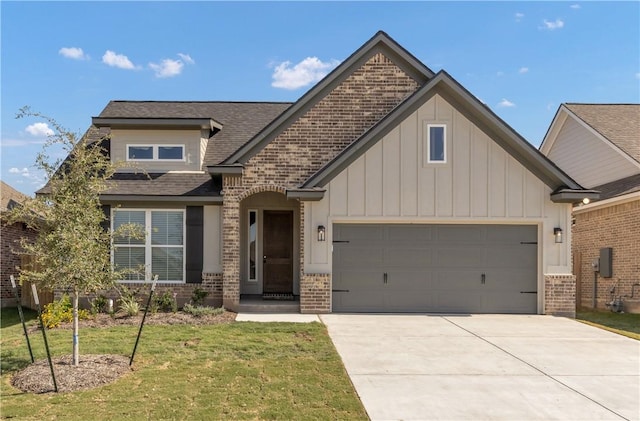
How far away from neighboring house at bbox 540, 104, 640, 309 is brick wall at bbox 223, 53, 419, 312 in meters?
7.45

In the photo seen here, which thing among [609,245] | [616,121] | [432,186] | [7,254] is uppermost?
[616,121]

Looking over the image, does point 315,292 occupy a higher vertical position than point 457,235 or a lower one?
lower

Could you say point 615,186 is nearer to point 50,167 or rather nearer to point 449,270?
point 449,270

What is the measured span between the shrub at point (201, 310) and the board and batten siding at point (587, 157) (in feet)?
44.0

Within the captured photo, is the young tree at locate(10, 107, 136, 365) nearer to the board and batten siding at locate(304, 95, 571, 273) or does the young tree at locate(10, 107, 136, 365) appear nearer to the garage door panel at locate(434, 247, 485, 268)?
the board and batten siding at locate(304, 95, 571, 273)

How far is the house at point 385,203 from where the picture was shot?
36.7 feet

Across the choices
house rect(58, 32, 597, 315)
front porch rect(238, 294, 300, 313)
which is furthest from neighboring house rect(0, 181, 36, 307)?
front porch rect(238, 294, 300, 313)

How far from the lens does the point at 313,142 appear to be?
11.8m

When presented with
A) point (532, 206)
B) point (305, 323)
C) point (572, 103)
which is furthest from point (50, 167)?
point (572, 103)

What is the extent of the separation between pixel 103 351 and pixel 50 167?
310 centimetres

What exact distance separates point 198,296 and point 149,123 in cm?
490

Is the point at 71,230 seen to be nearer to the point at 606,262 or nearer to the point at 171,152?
the point at 171,152

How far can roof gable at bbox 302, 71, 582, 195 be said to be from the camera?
35.9 ft

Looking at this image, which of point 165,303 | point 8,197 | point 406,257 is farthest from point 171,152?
point 406,257
